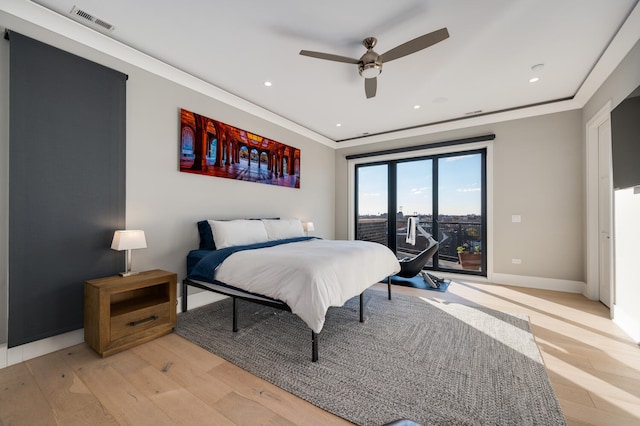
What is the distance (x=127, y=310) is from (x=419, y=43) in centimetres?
337

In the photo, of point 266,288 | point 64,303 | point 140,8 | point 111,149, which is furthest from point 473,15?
point 64,303

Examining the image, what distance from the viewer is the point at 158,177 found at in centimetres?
293

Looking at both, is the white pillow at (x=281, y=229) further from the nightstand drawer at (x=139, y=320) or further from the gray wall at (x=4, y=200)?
the gray wall at (x=4, y=200)

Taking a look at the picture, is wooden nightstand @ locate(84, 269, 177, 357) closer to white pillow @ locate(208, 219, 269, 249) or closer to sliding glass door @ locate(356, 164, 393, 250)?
white pillow @ locate(208, 219, 269, 249)

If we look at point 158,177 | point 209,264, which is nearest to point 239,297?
point 209,264

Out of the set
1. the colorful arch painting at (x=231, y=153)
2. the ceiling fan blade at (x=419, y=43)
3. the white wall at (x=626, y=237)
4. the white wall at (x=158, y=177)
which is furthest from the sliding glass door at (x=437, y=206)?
the white wall at (x=158, y=177)

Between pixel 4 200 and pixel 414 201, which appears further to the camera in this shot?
pixel 414 201

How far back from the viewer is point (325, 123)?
192 inches

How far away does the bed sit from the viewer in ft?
6.66

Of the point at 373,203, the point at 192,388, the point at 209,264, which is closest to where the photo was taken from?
the point at 192,388

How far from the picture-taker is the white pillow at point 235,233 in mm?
3135

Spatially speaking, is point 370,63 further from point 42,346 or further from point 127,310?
point 42,346

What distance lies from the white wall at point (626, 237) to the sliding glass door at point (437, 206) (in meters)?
1.80

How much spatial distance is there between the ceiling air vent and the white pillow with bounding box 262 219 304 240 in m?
2.60
